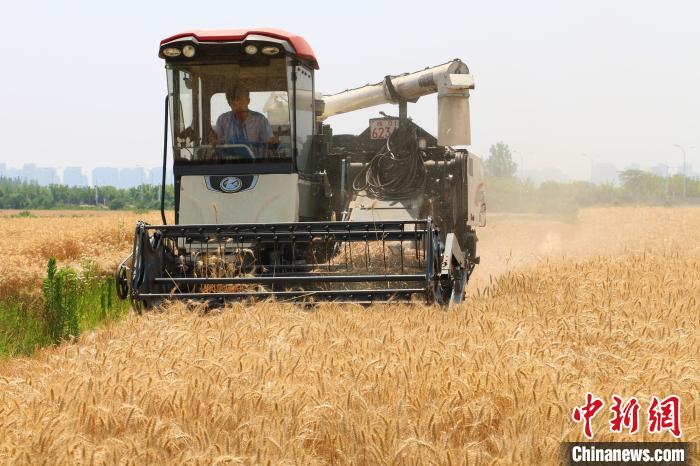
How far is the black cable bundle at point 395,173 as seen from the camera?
10375 millimetres

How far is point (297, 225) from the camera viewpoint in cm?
783

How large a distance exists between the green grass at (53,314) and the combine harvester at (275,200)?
1.32m

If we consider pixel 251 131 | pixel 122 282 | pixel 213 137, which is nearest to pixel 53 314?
pixel 122 282

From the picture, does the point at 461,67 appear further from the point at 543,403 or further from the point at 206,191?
the point at 543,403

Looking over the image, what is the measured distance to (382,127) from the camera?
10852mm

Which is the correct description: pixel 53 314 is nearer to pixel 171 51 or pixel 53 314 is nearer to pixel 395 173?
pixel 171 51

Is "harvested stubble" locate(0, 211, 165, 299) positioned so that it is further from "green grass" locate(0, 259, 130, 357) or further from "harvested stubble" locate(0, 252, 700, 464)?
"harvested stubble" locate(0, 252, 700, 464)

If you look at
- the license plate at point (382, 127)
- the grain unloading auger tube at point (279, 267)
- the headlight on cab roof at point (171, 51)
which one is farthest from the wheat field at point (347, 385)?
the license plate at point (382, 127)

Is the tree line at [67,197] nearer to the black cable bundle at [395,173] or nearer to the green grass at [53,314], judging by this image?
the green grass at [53,314]

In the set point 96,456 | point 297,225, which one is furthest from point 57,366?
point 297,225

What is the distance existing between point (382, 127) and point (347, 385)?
6811mm

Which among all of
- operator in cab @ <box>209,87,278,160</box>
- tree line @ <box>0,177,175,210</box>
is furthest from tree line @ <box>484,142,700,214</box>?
tree line @ <box>0,177,175,210</box>

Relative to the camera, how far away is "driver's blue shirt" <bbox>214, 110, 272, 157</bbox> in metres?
8.74

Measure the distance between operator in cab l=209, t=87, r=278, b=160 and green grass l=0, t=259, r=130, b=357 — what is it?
90.1 inches
